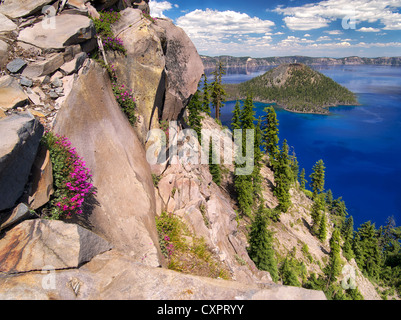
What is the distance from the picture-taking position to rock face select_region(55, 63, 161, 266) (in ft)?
28.8

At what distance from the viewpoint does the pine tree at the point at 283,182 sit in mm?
45062

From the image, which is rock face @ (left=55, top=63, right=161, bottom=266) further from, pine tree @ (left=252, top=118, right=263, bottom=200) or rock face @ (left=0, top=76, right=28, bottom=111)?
pine tree @ (left=252, top=118, right=263, bottom=200)

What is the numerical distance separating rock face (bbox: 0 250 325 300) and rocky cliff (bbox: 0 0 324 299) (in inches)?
1.0

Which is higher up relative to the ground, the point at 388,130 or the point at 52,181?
the point at 52,181

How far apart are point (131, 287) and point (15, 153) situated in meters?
4.23

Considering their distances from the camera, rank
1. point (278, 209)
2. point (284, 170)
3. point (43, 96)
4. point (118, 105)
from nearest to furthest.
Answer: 1. point (43, 96)
2. point (118, 105)
3. point (278, 209)
4. point (284, 170)

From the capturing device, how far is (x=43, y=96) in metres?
8.49

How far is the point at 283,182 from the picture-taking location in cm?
4616

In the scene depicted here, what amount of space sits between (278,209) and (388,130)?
483ft

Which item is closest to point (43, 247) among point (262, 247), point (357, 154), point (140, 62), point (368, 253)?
point (140, 62)

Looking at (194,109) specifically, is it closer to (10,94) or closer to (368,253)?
(10,94)

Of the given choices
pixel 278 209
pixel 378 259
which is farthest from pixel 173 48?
pixel 378 259

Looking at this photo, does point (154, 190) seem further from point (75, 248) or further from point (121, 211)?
point (75, 248)
